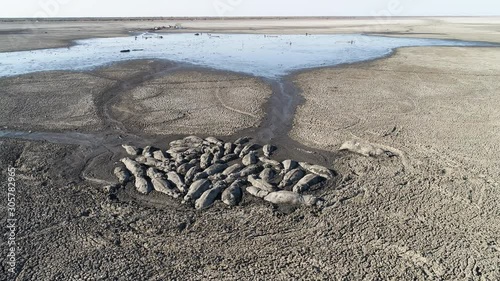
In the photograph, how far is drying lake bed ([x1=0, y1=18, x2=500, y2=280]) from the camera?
9.43 m

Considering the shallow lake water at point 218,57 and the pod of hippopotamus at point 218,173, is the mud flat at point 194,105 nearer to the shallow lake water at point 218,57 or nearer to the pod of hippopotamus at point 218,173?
the pod of hippopotamus at point 218,173

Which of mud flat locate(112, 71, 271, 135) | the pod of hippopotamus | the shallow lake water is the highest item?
the shallow lake water

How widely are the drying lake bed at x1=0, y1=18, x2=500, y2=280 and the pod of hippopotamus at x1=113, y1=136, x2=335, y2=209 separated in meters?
0.49

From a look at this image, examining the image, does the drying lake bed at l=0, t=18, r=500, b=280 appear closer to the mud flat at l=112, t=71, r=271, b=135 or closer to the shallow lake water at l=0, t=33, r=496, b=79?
the mud flat at l=112, t=71, r=271, b=135

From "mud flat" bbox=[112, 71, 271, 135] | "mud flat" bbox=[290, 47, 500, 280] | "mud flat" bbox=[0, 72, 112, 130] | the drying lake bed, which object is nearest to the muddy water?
the drying lake bed

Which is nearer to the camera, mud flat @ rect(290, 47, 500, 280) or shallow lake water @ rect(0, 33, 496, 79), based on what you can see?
mud flat @ rect(290, 47, 500, 280)

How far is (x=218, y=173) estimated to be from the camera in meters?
14.2

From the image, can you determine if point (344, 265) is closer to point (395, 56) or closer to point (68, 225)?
point (68, 225)

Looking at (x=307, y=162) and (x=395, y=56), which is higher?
(x=395, y=56)

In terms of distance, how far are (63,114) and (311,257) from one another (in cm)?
1875

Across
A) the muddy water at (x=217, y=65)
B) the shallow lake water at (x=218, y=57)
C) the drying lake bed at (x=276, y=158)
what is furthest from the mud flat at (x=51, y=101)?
the shallow lake water at (x=218, y=57)

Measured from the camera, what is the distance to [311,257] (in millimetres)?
9562

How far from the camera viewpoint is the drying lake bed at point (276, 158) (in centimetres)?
943

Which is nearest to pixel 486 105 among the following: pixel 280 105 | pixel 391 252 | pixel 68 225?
pixel 280 105
